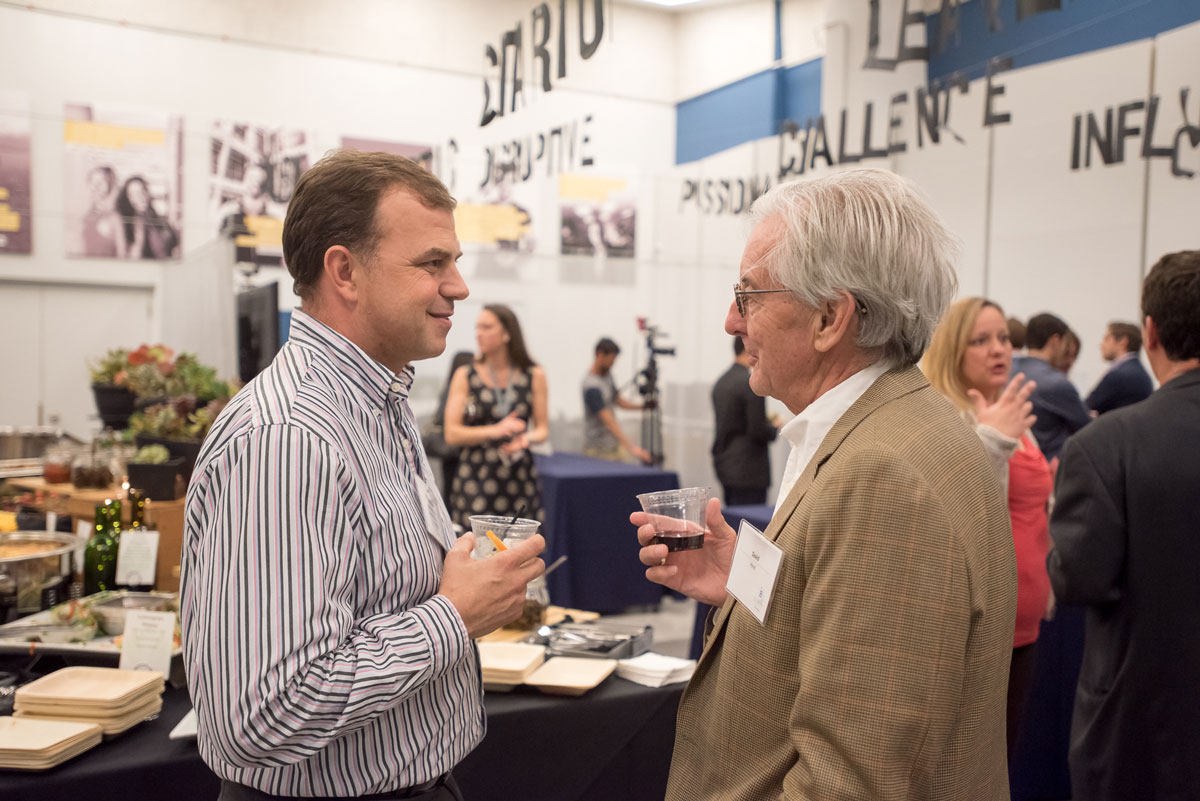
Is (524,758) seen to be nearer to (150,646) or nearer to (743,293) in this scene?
(150,646)

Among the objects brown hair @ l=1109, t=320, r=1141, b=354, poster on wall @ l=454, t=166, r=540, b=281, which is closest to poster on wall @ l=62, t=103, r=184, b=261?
poster on wall @ l=454, t=166, r=540, b=281

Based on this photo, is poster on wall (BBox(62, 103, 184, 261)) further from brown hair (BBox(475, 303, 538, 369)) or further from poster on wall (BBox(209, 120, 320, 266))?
brown hair (BBox(475, 303, 538, 369))

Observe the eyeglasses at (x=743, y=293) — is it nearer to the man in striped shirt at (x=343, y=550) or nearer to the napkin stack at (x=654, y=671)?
the man in striped shirt at (x=343, y=550)

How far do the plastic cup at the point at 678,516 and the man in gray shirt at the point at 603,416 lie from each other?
501 centimetres

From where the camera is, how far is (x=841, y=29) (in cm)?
649

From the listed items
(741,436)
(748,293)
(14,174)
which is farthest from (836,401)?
(14,174)

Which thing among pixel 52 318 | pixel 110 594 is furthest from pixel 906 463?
pixel 52 318

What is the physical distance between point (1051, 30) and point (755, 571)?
4.22 metres

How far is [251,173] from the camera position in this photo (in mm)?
8633

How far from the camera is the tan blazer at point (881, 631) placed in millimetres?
987

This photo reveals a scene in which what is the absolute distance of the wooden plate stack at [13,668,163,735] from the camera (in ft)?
5.50

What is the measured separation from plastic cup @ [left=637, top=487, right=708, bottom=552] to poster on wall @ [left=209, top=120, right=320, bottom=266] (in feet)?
24.8

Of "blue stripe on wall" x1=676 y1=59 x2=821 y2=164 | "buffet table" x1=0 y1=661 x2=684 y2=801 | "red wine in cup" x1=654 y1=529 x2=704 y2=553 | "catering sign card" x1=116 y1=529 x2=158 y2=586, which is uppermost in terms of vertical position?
"blue stripe on wall" x1=676 y1=59 x2=821 y2=164

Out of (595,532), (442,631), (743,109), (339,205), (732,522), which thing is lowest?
(595,532)
